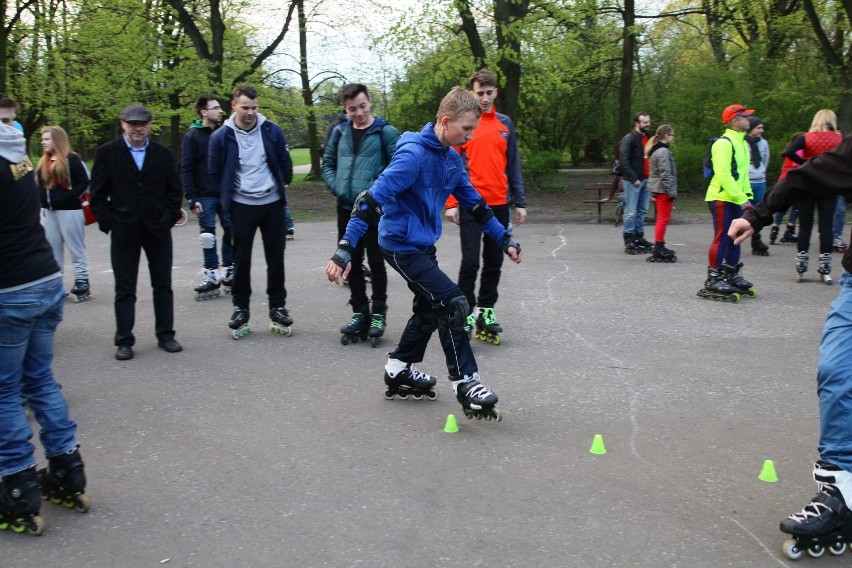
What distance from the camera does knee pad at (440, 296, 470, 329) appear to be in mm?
4910

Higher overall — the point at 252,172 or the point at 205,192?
the point at 252,172

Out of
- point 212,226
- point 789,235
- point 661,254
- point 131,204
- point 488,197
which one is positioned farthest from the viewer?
point 789,235

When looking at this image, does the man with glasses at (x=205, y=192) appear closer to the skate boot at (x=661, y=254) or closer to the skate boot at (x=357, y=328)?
the skate boot at (x=357, y=328)

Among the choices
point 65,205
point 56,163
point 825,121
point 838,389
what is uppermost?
point 825,121

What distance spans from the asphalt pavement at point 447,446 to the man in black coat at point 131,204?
581 mm

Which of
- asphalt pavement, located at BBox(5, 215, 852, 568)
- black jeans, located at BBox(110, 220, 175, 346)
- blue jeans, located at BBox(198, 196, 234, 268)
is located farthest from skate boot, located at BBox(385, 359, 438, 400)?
blue jeans, located at BBox(198, 196, 234, 268)

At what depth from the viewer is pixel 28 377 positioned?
3805mm

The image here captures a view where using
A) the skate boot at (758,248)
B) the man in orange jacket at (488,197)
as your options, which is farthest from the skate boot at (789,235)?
the man in orange jacket at (488,197)

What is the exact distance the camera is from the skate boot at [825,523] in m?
3.33

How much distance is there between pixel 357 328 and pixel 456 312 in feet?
7.34

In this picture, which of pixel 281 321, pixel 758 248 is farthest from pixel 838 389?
pixel 758 248

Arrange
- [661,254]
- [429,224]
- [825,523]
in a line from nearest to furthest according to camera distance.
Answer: [825,523]
[429,224]
[661,254]

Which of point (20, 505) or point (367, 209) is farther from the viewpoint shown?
point (367, 209)

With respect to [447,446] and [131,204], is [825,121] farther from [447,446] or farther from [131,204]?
[131,204]
